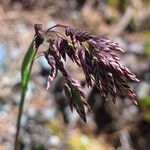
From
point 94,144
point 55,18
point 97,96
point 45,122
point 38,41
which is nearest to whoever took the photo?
point 38,41

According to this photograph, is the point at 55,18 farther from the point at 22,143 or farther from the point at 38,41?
the point at 38,41

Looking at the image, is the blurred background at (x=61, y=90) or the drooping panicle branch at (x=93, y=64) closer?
the drooping panicle branch at (x=93, y=64)

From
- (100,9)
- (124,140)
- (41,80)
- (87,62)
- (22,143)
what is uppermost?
(87,62)

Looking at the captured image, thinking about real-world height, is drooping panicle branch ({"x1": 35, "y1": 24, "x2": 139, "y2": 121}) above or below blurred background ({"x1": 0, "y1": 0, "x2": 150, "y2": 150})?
above

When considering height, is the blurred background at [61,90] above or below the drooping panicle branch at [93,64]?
below

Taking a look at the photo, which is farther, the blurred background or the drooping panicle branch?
the blurred background

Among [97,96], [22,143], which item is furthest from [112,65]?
[97,96]

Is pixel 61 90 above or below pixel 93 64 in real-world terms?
below

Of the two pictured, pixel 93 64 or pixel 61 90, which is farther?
pixel 61 90
